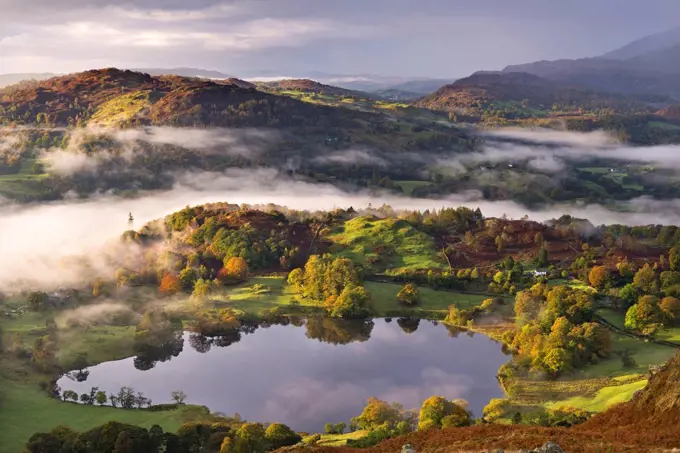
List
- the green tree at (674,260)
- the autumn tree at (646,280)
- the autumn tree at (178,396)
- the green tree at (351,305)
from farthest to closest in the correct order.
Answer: the green tree at (674,260) → the green tree at (351,305) → the autumn tree at (646,280) → the autumn tree at (178,396)

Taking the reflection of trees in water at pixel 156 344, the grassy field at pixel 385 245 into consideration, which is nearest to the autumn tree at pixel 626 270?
the grassy field at pixel 385 245

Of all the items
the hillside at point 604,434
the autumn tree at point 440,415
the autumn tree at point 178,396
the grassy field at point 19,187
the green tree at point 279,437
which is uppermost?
the grassy field at point 19,187

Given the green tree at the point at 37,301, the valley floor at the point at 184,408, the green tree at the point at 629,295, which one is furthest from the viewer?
the green tree at the point at 37,301

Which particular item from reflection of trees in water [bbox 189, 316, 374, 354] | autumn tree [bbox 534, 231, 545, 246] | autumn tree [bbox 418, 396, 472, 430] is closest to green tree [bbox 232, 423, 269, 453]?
autumn tree [bbox 418, 396, 472, 430]

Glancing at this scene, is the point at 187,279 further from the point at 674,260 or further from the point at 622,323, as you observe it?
the point at 674,260

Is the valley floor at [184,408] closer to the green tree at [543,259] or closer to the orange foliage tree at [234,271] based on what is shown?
the orange foliage tree at [234,271]

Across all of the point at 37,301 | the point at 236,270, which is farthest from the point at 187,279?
the point at 37,301

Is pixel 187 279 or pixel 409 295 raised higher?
pixel 187 279

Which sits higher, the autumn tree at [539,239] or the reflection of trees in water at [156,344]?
the autumn tree at [539,239]

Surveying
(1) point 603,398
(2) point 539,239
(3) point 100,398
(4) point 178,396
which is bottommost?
(4) point 178,396
